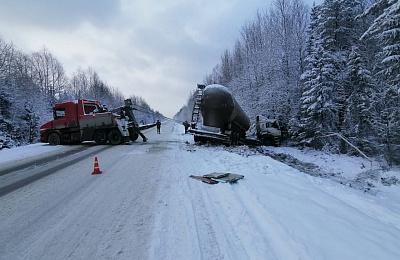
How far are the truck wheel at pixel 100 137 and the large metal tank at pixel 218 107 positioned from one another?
666 centimetres

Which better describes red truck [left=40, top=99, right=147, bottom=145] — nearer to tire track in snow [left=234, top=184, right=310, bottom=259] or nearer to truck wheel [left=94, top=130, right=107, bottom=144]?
truck wheel [left=94, top=130, right=107, bottom=144]

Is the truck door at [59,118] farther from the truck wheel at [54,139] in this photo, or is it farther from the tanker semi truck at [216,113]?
the tanker semi truck at [216,113]

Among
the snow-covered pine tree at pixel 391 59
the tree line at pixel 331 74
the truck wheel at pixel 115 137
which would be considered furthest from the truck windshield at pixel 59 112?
the snow-covered pine tree at pixel 391 59

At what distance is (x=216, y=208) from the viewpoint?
3740mm

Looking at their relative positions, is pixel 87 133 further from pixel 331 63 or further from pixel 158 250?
pixel 331 63

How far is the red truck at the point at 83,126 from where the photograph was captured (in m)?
13.4

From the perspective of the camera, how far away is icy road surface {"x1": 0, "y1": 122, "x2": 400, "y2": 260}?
2.56 metres

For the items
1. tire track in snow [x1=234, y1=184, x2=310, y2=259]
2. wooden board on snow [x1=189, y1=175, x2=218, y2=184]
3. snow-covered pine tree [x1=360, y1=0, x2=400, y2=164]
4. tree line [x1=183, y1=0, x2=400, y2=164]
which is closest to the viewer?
tire track in snow [x1=234, y1=184, x2=310, y2=259]

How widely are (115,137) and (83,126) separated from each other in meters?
2.10

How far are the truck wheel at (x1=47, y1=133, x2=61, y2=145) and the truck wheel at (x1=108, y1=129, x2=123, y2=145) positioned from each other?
3.40 m

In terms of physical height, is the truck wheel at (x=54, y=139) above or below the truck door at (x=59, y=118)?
below

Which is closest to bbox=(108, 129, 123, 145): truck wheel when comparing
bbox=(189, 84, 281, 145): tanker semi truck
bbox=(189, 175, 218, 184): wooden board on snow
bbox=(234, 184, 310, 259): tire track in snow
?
bbox=(189, 84, 281, 145): tanker semi truck

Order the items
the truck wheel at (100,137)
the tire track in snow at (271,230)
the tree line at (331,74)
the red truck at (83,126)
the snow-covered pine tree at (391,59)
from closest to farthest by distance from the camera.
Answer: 1. the tire track in snow at (271,230)
2. the snow-covered pine tree at (391,59)
3. the tree line at (331,74)
4. the red truck at (83,126)
5. the truck wheel at (100,137)

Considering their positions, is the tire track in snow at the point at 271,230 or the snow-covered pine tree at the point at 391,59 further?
the snow-covered pine tree at the point at 391,59
